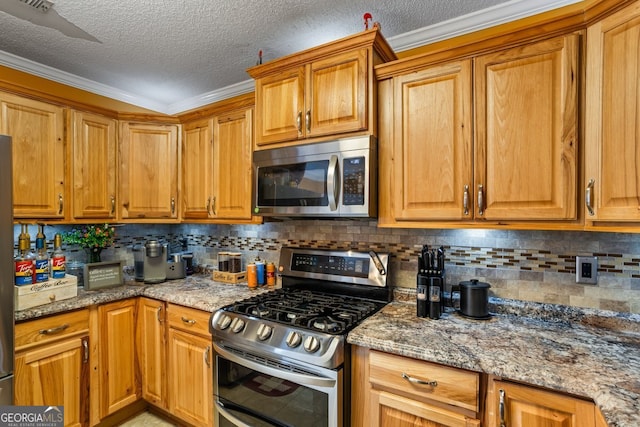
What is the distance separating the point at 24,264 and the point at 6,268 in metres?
0.41

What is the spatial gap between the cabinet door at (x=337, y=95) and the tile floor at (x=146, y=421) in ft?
7.57

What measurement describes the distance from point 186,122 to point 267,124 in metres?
0.99

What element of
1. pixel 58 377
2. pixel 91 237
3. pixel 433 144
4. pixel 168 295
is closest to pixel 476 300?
pixel 433 144

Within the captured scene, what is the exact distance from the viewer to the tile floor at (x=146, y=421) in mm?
2248

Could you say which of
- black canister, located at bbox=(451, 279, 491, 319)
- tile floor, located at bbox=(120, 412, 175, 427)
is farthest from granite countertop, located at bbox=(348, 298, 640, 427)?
tile floor, located at bbox=(120, 412, 175, 427)

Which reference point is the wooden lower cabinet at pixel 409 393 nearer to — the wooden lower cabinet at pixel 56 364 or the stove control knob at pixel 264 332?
the stove control knob at pixel 264 332

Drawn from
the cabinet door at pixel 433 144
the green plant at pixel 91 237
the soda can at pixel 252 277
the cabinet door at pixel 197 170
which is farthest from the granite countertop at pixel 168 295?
the cabinet door at pixel 433 144

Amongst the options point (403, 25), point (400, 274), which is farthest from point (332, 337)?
point (403, 25)

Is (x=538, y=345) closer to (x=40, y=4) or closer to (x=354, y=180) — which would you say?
(x=354, y=180)

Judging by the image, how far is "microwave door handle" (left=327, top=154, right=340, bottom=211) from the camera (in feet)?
5.60

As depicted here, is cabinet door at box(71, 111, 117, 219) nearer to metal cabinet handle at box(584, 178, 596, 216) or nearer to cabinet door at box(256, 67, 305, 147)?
cabinet door at box(256, 67, 305, 147)

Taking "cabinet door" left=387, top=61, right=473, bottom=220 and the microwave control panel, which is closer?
"cabinet door" left=387, top=61, right=473, bottom=220

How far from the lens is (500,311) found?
167cm

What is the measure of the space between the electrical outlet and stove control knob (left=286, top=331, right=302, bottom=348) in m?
1.38
